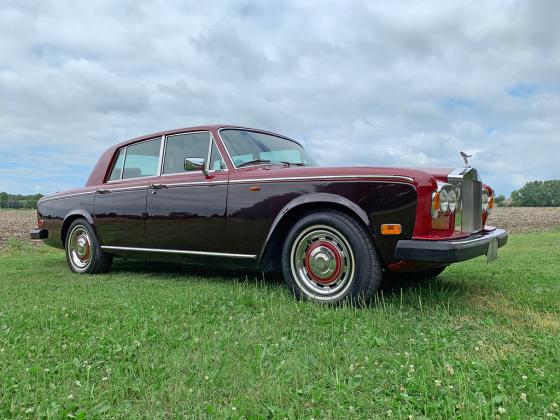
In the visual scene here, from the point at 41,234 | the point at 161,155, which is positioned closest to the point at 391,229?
the point at 161,155

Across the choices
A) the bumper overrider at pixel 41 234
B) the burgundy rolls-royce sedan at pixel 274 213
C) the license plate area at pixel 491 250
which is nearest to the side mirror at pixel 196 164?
the burgundy rolls-royce sedan at pixel 274 213

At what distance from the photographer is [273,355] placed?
2.60 meters

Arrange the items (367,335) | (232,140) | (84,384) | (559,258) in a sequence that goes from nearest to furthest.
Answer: (84,384)
(367,335)
(232,140)
(559,258)

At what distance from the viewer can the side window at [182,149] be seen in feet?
16.0

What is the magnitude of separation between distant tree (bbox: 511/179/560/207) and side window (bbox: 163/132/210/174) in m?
46.4

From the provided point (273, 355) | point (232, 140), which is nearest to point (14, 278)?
point (232, 140)

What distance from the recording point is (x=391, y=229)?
346 cm

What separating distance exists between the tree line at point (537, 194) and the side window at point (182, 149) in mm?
45161

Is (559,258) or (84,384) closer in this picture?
(84,384)

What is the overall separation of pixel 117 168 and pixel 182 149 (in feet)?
4.33

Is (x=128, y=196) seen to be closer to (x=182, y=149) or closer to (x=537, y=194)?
(x=182, y=149)

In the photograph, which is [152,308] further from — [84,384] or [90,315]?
[84,384]

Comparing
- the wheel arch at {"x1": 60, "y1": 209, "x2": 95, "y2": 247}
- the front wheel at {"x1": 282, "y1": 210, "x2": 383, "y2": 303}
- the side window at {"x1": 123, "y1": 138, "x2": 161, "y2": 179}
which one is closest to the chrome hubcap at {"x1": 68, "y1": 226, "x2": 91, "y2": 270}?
the wheel arch at {"x1": 60, "y1": 209, "x2": 95, "y2": 247}

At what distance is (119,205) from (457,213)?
3762 millimetres
